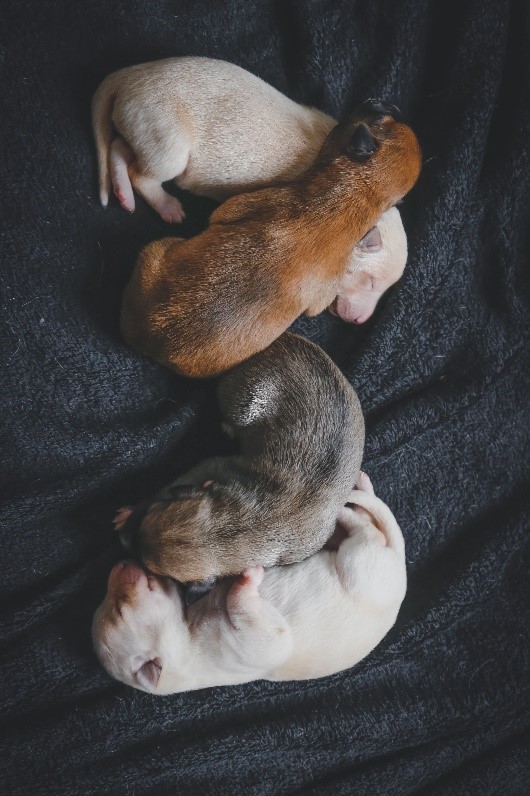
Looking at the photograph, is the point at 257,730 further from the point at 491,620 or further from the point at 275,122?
the point at 275,122

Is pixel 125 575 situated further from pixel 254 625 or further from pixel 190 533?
pixel 254 625

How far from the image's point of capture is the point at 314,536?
228 centimetres

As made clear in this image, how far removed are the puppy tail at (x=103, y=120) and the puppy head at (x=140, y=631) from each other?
1.15 meters

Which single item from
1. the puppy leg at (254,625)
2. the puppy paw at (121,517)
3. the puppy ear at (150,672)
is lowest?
the puppy ear at (150,672)

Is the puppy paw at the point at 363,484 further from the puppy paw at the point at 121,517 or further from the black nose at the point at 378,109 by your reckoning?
the black nose at the point at 378,109

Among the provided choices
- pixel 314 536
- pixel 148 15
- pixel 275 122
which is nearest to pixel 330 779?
pixel 314 536

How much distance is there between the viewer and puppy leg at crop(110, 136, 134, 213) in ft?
7.48

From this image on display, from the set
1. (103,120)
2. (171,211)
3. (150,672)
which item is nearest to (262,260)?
(171,211)

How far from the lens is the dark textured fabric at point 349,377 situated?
2.35 m

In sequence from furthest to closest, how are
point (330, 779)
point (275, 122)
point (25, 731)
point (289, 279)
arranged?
point (330, 779), point (25, 731), point (275, 122), point (289, 279)

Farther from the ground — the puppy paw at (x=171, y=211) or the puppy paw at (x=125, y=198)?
the puppy paw at (x=125, y=198)

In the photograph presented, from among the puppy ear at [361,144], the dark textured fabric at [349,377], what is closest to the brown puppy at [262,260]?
the puppy ear at [361,144]

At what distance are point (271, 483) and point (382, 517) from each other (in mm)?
409

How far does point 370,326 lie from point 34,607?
4.60 feet
